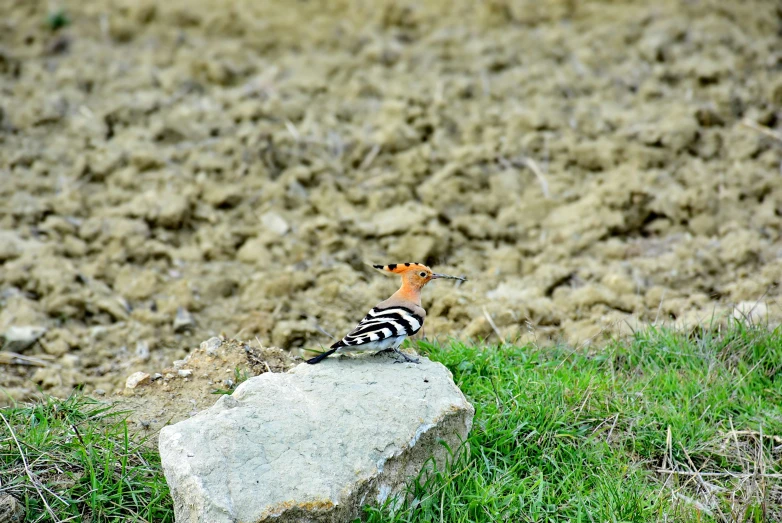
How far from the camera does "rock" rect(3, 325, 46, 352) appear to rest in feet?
17.3

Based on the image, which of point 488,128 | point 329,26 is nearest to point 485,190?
point 488,128

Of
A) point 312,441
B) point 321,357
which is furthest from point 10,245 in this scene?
point 312,441

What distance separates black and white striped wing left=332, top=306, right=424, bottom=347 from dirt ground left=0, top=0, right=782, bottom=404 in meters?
1.21

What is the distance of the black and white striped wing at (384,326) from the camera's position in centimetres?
397

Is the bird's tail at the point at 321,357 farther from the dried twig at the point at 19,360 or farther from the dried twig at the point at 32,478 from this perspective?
the dried twig at the point at 19,360

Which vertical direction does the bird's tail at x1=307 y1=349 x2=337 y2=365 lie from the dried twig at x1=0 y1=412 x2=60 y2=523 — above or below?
above

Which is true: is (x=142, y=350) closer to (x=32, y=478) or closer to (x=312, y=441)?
(x=32, y=478)

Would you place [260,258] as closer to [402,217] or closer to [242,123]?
[402,217]

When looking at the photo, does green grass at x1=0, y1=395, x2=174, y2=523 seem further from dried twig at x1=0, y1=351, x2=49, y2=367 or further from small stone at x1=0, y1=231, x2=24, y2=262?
small stone at x1=0, y1=231, x2=24, y2=262

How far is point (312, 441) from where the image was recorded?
11.8 feet

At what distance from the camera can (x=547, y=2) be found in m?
8.83

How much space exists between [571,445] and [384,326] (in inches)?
43.7

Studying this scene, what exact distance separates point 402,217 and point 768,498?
340cm

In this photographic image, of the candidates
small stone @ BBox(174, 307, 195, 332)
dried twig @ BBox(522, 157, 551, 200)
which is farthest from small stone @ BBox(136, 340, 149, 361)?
dried twig @ BBox(522, 157, 551, 200)
